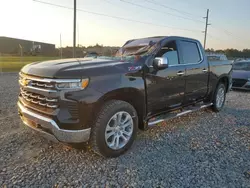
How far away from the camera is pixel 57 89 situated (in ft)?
9.00

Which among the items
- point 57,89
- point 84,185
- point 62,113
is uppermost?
point 57,89

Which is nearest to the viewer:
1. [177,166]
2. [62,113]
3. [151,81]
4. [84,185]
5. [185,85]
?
[84,185]

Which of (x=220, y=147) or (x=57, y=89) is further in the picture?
(x=220, y=147)

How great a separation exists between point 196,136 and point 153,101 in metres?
1.23

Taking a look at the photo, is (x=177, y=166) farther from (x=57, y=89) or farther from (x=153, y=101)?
(x=57, y=89)

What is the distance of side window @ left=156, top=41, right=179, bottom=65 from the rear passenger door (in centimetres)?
22

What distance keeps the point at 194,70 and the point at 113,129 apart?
2.49m

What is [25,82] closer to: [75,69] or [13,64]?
[75,69]

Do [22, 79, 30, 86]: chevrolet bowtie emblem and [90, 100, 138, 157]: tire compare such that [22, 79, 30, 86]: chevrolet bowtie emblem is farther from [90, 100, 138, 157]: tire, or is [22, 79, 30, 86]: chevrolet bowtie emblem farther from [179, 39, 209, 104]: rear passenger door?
[179, 39, 209, 104]: rear passenger door

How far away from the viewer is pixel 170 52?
422 centimetres

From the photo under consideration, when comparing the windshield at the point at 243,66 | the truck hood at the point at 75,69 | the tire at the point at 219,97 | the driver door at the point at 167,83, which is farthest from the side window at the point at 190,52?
the windshield at the point at 243,66

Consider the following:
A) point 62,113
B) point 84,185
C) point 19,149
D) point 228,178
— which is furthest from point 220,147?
point 19,149

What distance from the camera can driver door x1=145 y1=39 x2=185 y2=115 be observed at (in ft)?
12.2

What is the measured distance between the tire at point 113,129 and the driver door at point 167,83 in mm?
536
